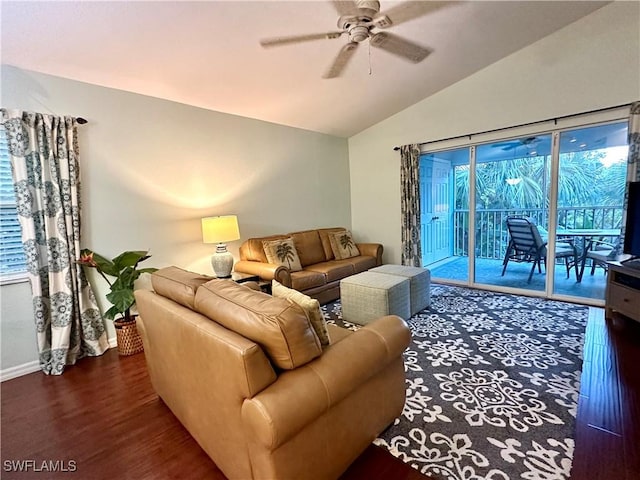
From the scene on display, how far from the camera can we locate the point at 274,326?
3.84 feet

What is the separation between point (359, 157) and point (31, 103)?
4217 millimetres

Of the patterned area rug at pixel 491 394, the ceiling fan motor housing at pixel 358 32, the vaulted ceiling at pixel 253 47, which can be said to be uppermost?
the vaulted ceiling at pixel 253 47

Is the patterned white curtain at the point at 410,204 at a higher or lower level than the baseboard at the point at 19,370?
higher

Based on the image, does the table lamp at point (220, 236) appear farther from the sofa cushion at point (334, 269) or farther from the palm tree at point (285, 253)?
the sofa cushion at point (334, 269)

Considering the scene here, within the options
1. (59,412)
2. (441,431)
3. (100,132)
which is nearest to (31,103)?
(100,132)

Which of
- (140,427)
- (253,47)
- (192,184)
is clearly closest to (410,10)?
(253,47)

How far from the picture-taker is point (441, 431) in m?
1.71

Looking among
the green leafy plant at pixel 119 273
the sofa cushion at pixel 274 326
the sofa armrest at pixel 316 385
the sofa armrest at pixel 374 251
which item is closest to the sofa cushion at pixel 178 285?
the sofa cushion at pixel 274 326

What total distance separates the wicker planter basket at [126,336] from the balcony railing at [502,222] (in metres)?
4.35

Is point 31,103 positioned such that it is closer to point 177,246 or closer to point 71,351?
point 177,246

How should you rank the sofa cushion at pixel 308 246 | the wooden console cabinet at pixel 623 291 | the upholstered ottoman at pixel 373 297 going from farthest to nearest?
the sofa cushion at pixel 308 246 → the upholstered ottoman at pixel 373 297 → the wooden console cabinet at pixel 623 291

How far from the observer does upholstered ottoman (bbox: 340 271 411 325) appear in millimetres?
2977

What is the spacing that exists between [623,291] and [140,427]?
414cm

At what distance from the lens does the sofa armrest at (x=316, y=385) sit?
1.04 metres
